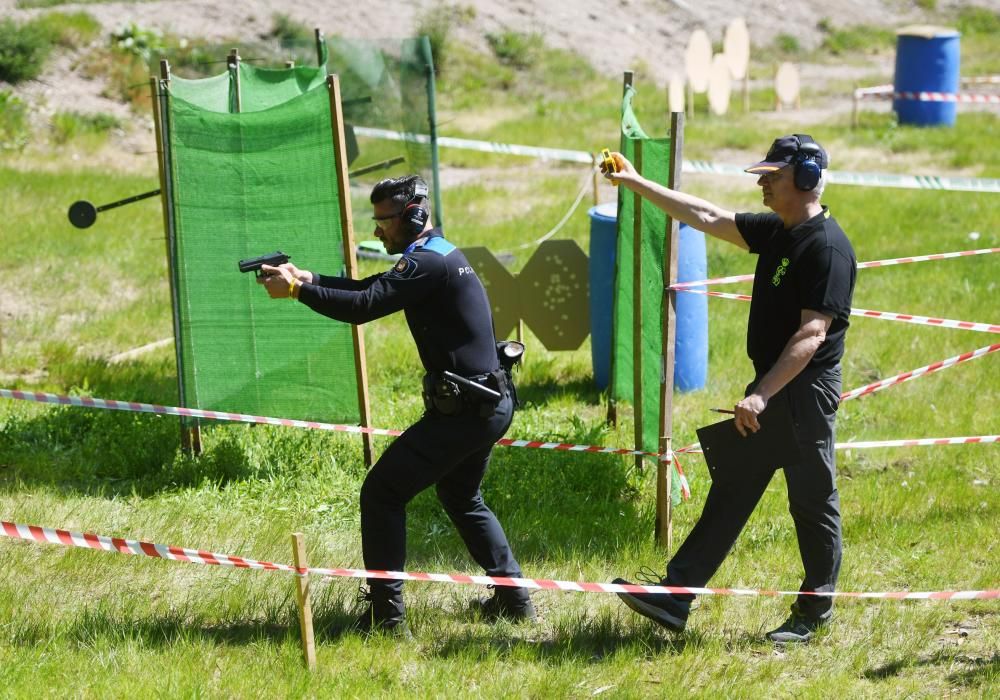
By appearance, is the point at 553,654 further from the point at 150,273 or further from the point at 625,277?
the point at 150,273

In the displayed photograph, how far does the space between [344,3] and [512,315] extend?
667 inches

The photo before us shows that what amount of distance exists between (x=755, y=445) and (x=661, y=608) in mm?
808

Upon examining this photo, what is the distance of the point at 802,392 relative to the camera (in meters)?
4.93

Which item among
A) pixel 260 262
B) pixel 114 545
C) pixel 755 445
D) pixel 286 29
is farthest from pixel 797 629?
pixel 286 29

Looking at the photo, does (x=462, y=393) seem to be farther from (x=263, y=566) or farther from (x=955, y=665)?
(x=955, y=665)

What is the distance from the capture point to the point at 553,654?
5039 mm

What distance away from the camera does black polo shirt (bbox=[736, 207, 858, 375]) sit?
473cm

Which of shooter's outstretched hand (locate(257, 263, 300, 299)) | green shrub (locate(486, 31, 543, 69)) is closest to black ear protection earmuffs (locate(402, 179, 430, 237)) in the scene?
shooter's outstretched hand (locate(257, 263, 300, 299))

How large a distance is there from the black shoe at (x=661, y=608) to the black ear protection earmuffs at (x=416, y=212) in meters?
1.78

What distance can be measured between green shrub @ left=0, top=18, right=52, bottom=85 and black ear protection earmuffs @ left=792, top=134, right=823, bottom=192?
15.6 m

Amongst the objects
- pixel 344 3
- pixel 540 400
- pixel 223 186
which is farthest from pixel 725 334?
pixel 344 3

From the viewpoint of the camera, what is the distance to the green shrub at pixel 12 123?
1577 cm

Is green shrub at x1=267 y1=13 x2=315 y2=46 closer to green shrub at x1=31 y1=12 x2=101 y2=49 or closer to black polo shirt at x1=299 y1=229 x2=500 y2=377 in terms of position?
green shrub at x1=31 y1=12 x2=101 y2=49

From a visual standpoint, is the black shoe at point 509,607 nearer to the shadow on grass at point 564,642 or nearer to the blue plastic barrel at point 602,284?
the shadow on grass at point 564,642
